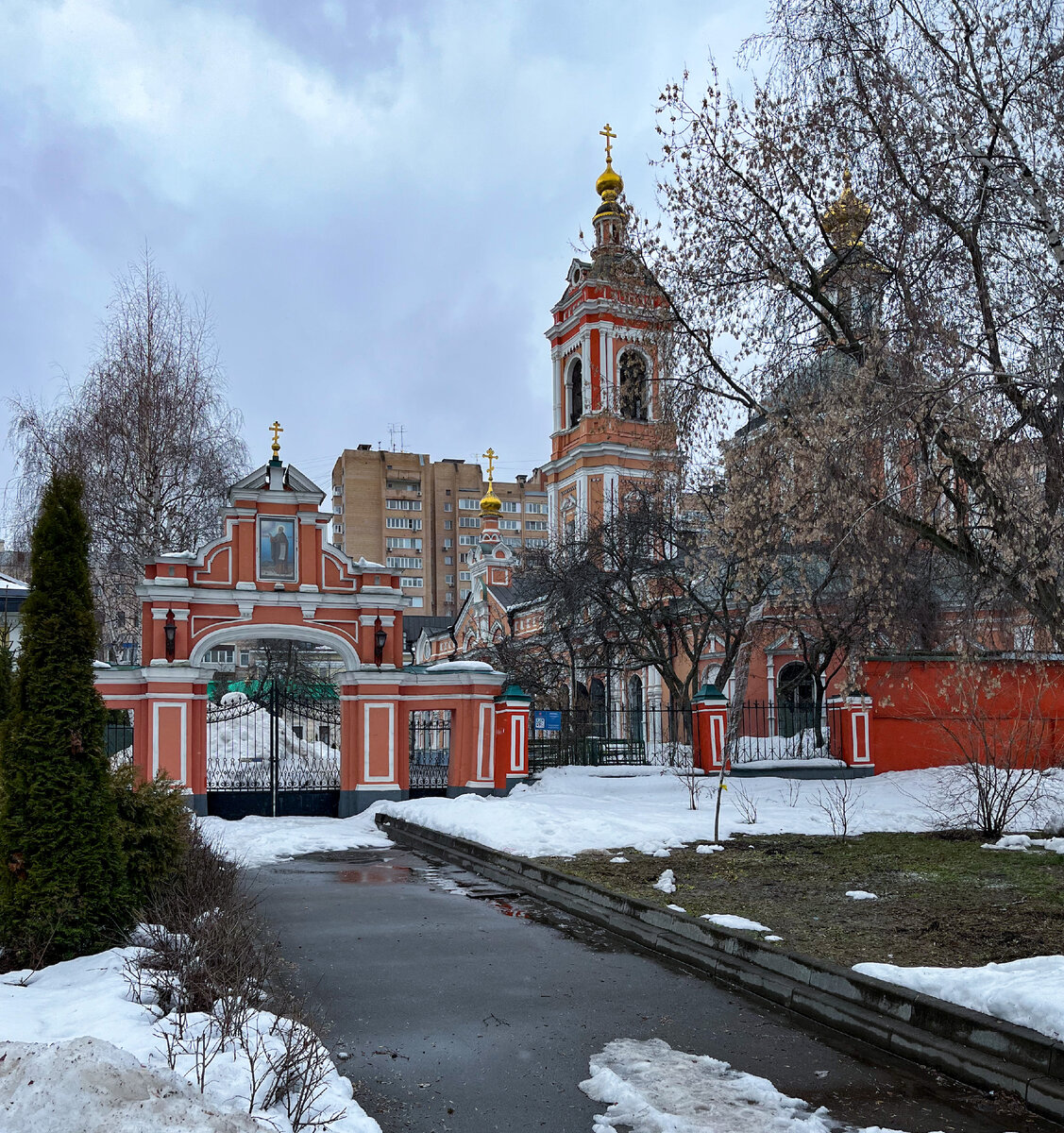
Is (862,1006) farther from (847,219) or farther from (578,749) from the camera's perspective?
(578,749)

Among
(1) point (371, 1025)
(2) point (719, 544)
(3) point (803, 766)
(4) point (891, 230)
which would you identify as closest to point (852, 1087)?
(1) point (371, 1025)

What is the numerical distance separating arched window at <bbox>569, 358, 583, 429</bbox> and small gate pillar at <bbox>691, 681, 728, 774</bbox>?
Result: 25779 mm

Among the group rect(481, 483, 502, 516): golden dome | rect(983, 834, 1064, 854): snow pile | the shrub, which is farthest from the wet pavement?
rect(481, 483, 502, 516): golden dome

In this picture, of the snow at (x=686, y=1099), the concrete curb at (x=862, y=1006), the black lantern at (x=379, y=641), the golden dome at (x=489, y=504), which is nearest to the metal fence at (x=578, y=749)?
the black lantern at (x=379, y=641)

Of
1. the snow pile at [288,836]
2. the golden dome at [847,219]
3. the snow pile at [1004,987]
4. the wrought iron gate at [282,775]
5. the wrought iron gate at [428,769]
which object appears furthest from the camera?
the wrought iron gate at [428,769]

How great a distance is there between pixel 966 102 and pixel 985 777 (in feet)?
26.1

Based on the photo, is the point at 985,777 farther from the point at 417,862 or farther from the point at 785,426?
the point at 417,862

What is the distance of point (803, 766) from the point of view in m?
20.6

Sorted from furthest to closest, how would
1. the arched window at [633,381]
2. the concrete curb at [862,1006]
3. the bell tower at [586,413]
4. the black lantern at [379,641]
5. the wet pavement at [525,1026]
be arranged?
the bell tower at [586,413], the black lantern at [379,641], the arched window at [633,381], the concrete curb at [862,1006], the wet pavement at [525,1026]

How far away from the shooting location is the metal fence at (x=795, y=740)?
21031mm

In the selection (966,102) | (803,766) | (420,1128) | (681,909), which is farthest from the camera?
(803,766)

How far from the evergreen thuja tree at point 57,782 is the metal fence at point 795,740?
50.7ft

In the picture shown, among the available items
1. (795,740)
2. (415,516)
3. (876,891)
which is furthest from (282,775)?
(415,516)

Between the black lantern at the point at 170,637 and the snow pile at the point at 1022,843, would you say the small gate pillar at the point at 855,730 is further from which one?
the black lantern at the point at 170,637
